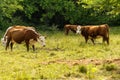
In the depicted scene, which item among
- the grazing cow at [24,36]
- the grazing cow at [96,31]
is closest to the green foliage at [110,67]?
the grazing cow at [24,36]

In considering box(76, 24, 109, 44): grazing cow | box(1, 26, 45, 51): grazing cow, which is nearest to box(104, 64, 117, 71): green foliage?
box(1, 26, 45, 51): grazing cow

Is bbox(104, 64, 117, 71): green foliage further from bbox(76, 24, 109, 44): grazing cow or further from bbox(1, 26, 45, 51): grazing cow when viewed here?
bbox(76, 24, 109, 44): grazing cow

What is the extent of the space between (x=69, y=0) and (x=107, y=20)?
15.7ft

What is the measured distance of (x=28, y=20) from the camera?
144ft

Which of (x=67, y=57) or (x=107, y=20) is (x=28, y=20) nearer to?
(x=107, y=20)

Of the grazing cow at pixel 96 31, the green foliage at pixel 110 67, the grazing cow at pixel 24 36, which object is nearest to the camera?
the green foliage at pixel 110 67

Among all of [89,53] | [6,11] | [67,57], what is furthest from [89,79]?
[6,11]

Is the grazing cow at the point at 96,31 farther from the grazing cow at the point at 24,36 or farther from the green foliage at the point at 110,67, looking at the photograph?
the green foliage at the point at 110,67

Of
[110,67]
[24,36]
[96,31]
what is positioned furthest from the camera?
[96,31]

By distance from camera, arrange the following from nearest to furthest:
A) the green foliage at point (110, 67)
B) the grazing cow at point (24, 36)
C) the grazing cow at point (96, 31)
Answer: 1. the green foliage at point (110, 67)
2. the grazing cow at point (24, 36)
3. the grazing cow at point (96, 31)

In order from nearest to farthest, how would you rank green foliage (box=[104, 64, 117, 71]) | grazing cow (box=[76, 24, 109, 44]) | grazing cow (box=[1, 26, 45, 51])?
1. green foliage (box=[104, 64, 117, 71])
2. grazing cow (box=[1, 26, 45, 51])
3. grazing cow (box=[76, 24, 109, 44])

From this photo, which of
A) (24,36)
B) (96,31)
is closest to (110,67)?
(24,36)

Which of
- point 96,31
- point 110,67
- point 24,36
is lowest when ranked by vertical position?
point 96,31

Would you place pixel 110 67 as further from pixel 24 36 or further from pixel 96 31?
pixel 96 31
